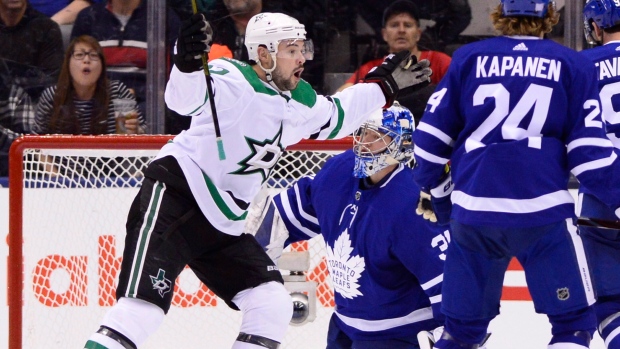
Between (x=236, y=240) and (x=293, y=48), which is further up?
(x=293, y=48)

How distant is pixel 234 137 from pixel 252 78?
175mm

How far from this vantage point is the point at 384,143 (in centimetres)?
318

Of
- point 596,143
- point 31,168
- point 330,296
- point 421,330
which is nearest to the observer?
point 596,143

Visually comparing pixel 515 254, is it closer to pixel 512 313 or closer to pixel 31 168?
pixel 512 313

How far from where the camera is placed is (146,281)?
2.99 meters

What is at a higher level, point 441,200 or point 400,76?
point 400,76

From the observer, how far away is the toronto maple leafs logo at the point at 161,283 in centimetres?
300

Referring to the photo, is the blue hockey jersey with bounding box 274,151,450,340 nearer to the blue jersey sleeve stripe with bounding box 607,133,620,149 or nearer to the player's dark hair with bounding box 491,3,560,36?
the blue jersey sleeve stripe with bounding box 607,133,620,149

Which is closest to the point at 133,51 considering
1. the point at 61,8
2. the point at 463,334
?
the point at 61,8

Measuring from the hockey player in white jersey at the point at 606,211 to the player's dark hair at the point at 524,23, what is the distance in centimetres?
34

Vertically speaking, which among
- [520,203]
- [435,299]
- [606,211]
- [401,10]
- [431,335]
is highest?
[401,10]

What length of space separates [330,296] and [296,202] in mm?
897

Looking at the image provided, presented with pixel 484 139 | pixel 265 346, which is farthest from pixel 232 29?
pixel 484 139

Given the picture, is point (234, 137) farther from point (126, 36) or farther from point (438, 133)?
point (126, 36)
